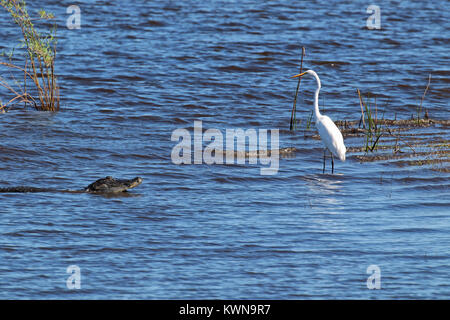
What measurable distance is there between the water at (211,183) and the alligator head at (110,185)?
0.49ft

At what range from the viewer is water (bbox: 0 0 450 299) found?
19.7 ft

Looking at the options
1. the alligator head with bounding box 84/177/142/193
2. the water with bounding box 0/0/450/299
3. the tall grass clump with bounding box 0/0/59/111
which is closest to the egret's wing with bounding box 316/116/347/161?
the water with bounding box 0/0/450/299

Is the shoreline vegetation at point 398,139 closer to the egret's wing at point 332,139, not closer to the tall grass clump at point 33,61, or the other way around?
the egret's wing at point 332,139

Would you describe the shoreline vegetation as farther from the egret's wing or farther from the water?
the egret's wing

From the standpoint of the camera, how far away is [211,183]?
9.10 metres

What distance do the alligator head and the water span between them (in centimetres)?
15

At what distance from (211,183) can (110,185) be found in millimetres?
1384

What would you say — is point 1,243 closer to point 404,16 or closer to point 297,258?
point 297,258

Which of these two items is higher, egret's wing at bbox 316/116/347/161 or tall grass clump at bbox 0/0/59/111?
tall grass clump at bbox 0/0/59/111

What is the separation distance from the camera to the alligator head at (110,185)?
8.21 m

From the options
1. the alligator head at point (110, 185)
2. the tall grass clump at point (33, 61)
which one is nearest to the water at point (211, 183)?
the alligator head at point (110, 185)

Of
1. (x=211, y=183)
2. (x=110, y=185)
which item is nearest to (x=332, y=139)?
(x=211, y=183)

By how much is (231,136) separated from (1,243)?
5.61m
